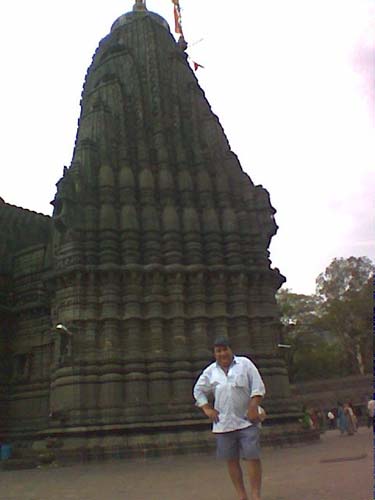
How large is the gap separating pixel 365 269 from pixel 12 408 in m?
34.6

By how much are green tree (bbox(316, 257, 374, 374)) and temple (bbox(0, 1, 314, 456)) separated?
26152mm

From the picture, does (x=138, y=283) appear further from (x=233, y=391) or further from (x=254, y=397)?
(x=254, y=397)

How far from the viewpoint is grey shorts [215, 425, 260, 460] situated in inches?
207

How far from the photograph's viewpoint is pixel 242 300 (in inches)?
707

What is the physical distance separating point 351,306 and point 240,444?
40367mm

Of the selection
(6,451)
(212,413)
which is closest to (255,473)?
(212,413)

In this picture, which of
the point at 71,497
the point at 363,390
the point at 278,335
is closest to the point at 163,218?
the point at 278,335

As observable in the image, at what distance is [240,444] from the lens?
5.37m

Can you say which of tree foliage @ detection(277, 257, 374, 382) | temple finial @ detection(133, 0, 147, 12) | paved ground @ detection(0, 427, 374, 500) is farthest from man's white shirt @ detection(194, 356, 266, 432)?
tree foliage @ detection(277, 257, 374, 382)

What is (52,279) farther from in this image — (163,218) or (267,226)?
(267,226)

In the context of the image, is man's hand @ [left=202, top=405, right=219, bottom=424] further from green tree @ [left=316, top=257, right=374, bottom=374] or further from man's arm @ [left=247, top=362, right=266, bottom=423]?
green tree @ [left=316, top=257, right=374, bottom=374]

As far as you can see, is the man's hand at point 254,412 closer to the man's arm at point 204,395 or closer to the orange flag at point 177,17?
the man's arm at point 204,395

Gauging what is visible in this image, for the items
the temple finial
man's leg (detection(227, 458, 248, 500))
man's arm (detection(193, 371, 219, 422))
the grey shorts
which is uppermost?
the temple finial

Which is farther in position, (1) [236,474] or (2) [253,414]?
(1) [236,474]
